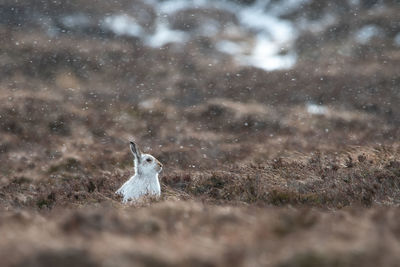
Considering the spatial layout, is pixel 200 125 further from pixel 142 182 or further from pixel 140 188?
pixel 140 188

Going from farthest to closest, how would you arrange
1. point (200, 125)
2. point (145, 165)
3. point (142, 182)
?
point (200, 125), point (145, 165), point (142, 182)

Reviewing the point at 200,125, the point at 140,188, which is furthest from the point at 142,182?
the point at 200,125

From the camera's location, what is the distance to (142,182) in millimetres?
11734

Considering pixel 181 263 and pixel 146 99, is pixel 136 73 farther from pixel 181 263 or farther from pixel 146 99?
pixel 181 263

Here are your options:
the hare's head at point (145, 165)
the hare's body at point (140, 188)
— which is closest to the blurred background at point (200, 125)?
the hare's body at point (140, 188)

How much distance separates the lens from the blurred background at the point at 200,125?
409 cm

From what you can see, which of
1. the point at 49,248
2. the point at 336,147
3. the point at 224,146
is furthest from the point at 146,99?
the point at 49,248

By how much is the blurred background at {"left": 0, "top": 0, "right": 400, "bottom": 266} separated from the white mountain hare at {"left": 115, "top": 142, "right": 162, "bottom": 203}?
46 cm

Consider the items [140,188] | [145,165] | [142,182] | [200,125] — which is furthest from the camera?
[200,125]

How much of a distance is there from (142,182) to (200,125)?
1199cm

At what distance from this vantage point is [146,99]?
1058 inches

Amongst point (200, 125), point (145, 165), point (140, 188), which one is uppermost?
point (145, 165)

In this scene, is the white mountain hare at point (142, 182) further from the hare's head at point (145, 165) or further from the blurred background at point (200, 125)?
the blurred background at point (200, 125)

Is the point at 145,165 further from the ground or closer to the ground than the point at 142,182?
further from the ground
